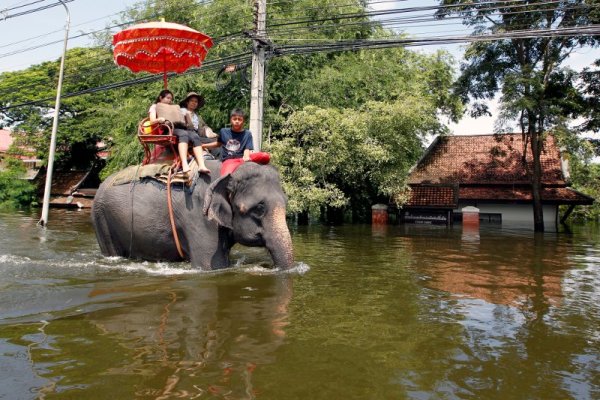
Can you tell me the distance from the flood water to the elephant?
351mm

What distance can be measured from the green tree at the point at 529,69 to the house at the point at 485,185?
2549 mm

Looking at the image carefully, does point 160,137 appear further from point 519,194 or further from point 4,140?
point 4,140

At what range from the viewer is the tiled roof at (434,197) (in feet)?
83.8

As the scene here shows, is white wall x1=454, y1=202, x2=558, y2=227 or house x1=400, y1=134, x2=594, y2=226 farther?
white wall x1=454, y1=202, x2=558, y2=227

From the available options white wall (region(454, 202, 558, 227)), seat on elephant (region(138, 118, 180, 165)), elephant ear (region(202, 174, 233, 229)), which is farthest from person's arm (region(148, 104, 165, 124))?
white wall (region(454, 202, 558, 227))

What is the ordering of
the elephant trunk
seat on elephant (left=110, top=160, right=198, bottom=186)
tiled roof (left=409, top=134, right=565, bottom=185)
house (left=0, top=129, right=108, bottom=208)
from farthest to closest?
house (left=0, top=129, right=108, bottom=208)
tiled roof (left=409, top=134, right=565, bottom=185)
seat on elephant (left=110, top=160, right=198, bottom=186)
the elephant trunk

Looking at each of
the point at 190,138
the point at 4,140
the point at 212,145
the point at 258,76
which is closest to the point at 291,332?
the point at 190,138

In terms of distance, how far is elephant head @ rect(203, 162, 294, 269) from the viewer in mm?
7637

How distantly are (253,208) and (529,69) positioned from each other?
61.3 ft

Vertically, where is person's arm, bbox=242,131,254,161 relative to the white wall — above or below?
above

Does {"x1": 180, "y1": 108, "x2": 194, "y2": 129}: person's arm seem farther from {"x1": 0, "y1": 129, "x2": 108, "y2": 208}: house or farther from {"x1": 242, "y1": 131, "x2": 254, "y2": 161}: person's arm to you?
{"x1": 0, "y1": 129, "x2": 108, "y2": 208}: house

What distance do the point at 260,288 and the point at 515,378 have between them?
373cm

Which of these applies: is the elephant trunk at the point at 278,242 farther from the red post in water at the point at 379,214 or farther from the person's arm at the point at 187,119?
the red post in water at the point at 379,214

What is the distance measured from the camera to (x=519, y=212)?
27031 millimetres
